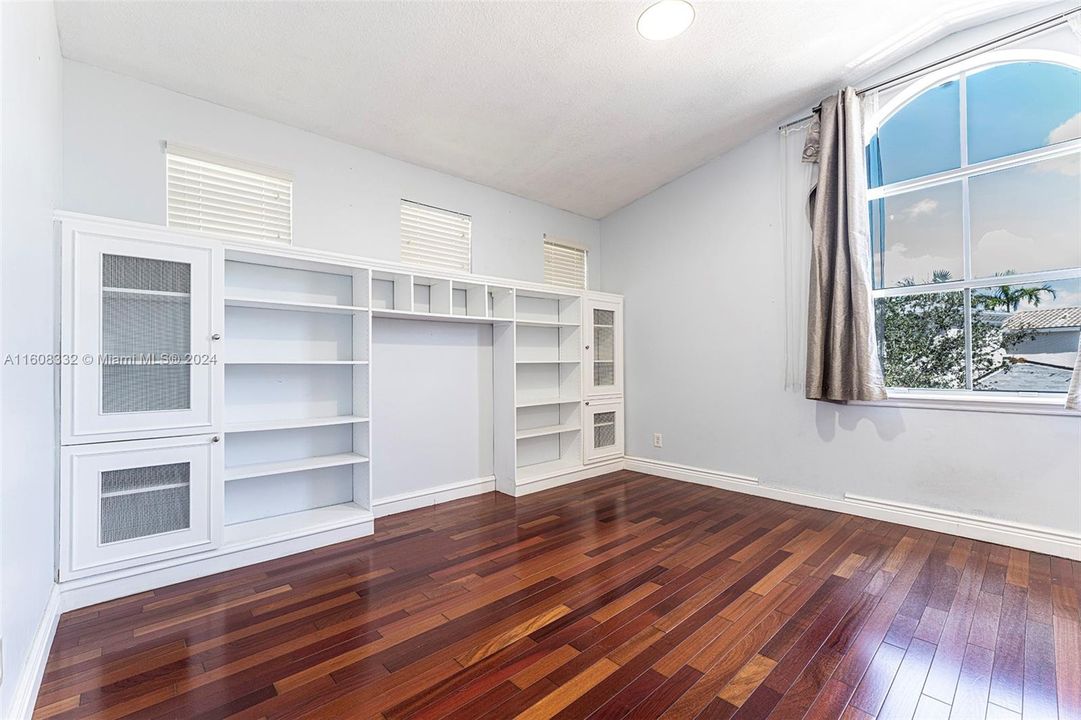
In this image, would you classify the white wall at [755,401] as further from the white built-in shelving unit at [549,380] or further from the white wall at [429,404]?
the white wall at [429,404]

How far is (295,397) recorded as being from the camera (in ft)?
10.4

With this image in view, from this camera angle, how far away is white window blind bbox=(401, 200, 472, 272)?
3775mm

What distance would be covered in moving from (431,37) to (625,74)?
1.25 metres

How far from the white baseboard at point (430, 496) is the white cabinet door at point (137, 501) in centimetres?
113

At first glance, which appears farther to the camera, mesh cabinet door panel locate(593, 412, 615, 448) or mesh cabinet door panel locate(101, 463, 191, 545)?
mesh cabinet door panel locate(593, 412, 615, 448)

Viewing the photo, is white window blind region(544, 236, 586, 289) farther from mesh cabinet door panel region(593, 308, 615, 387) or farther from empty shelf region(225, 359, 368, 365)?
empty shelf region(225, 359, 368, 365)

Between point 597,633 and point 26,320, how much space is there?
7.89 feet

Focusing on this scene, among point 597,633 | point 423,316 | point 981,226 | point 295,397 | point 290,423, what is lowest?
point 597,633

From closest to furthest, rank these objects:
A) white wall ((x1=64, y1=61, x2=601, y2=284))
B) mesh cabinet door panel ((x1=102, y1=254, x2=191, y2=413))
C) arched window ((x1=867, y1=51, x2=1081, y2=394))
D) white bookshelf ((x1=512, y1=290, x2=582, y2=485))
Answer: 1. mesh cabinet door panel ((x1=102, y1=254, x2=191, y2=413))
2. white wall ((x1=64, y1=61, x2=601, y2=284))
3. arched window ((x1=867, y1=51, x2=1081, y2=394))
4. white bookshelf ((x1=512, y1=290, x2=582, y2=485))

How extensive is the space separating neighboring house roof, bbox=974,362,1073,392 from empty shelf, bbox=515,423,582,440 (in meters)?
3.02

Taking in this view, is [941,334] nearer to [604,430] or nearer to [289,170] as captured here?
[604,430]

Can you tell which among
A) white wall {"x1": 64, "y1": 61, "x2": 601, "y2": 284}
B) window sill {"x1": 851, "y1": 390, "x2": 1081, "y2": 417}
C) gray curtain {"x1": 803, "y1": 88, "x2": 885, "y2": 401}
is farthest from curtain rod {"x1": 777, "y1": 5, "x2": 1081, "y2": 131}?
white wall {"x1": 64, "y1": 61, "x2": 601, "y2": 284}

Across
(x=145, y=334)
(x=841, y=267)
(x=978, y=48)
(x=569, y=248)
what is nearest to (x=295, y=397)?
(x=145, y=334)

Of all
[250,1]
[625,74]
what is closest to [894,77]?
[625,74]
